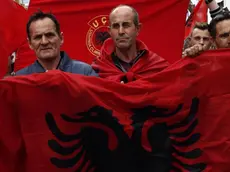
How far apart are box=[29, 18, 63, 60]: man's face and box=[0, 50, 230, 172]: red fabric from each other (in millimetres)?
514

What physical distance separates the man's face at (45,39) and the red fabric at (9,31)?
118 mm

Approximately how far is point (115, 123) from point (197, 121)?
56cm

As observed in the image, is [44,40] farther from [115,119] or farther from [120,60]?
[115,119]

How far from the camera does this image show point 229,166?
152 inches

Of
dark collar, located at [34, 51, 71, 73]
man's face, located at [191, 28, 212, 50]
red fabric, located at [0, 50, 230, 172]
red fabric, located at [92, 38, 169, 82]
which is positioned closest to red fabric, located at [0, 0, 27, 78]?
dark collar, located at [34, 51, 71, 73]

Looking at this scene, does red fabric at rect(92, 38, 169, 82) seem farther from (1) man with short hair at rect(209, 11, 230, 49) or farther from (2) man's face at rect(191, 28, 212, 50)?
(2) man's face at rect(191, 28, 212, 50)

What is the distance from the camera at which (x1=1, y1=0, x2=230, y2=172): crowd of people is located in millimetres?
4133

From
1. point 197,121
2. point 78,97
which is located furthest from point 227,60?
point 78,97

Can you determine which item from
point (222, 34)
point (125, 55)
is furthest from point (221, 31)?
point (125, 55)

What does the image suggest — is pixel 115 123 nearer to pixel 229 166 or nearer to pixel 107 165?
pixel 107 165

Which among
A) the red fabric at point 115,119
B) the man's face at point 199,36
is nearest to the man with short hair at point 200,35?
the man's face at point 199,36

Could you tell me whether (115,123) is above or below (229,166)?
above

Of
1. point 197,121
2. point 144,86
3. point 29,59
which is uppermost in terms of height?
point 29,59

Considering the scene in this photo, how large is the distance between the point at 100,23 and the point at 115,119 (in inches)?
128
